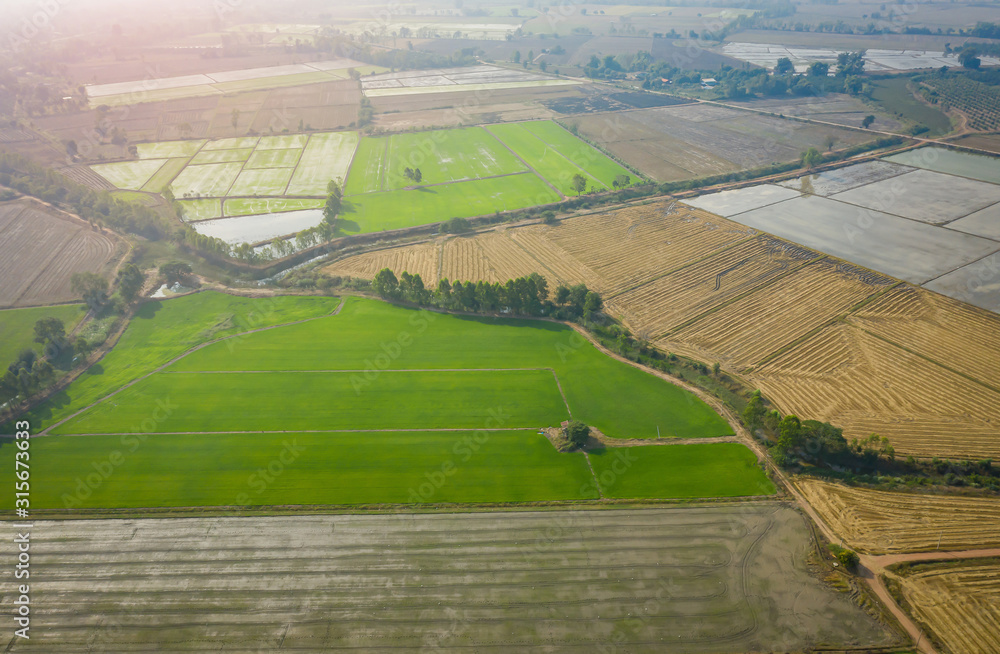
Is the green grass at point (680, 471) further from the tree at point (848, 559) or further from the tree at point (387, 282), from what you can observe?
the tree at point (387, 282)

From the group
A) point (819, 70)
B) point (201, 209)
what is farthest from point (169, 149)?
point (819, 70)

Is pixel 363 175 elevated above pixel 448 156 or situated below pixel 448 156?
below

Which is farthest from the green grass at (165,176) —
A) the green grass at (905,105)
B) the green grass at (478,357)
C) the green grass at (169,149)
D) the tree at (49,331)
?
the green grass at (905,105)

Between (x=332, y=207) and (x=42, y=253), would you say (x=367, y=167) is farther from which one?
(x=42, y=253)

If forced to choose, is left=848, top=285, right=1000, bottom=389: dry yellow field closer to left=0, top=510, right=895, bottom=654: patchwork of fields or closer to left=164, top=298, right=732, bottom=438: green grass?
left=164, top=298, right=732, bottom=438: green grass

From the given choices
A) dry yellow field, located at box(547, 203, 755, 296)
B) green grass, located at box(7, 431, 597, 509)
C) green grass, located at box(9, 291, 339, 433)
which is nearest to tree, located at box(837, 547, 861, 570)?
green grass, located at box(7, 431, 597, 509)

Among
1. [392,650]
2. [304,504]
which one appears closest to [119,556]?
[304,504]
